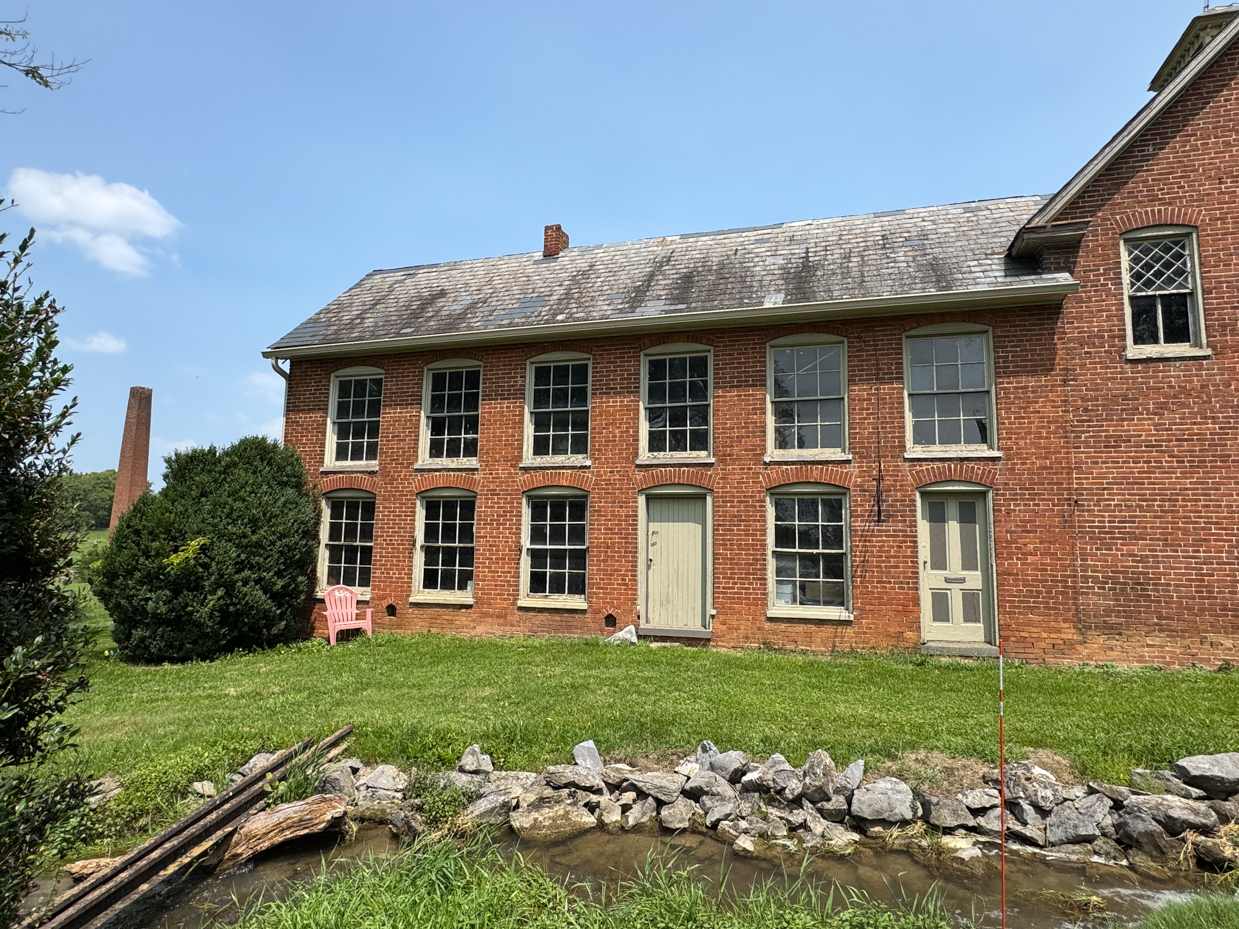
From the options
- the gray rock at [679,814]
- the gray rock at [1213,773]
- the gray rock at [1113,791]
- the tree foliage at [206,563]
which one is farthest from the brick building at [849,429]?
the gray rock at [679,814]

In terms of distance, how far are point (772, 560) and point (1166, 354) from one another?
21.0 feet

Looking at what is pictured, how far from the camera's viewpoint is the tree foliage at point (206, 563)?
37.6 ft

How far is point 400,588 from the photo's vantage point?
1323 cm

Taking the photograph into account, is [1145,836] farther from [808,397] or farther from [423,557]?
[423,557]

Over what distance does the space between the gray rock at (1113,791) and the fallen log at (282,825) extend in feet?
19.5

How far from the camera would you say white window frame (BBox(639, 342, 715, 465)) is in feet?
39.0

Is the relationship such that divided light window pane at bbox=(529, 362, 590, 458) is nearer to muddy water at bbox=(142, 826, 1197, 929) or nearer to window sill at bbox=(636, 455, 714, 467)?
window sill at bbox=(636, 455, 714, 467)

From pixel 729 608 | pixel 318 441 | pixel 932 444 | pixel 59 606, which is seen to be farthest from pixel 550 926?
pixel 318 441

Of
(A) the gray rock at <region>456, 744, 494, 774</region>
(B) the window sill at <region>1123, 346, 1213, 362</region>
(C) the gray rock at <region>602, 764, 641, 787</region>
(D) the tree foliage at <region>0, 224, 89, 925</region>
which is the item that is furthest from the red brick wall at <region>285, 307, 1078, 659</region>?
(D) the tree foliage at <region>0, 224, 89, 925</region>

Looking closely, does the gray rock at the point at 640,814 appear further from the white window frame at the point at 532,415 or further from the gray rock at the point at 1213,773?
the white window frame at the point at 532,415

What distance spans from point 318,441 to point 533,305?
5.22 metres

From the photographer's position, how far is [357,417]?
14.1 m

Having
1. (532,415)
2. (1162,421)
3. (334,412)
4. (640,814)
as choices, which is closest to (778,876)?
(640,814)

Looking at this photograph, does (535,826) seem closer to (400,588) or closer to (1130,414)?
(400,588)
